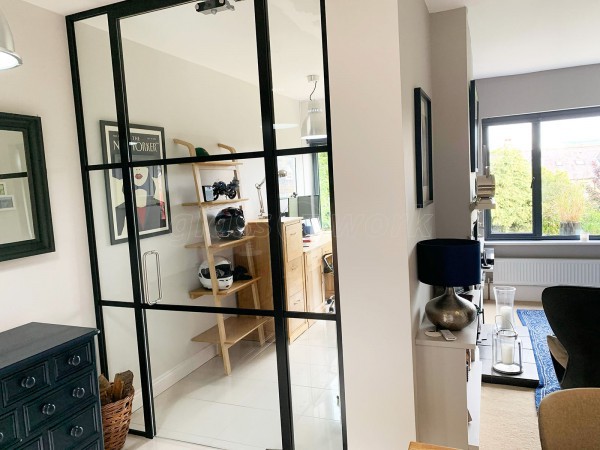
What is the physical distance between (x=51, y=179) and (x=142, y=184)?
0.54m

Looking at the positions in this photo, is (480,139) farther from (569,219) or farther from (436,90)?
(436,90)

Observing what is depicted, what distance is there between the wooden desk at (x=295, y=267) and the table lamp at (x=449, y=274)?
0.52 metres

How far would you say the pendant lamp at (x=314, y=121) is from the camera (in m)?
2.28

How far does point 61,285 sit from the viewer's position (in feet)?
8.99

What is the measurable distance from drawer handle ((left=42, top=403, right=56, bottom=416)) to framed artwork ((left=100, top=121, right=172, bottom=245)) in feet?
3.50

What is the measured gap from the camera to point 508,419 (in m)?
2.93

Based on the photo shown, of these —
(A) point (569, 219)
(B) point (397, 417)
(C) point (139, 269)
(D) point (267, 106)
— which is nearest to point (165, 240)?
(C) point (139, 269)

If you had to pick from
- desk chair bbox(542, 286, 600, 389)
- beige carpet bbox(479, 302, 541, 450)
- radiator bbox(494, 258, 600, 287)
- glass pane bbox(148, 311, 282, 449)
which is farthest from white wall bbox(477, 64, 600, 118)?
glass pane bbox(148, 311, 282, 449)

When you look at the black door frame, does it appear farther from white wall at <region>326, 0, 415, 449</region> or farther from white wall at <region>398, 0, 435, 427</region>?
white wall at <region>398, 0, 435, 427</region>

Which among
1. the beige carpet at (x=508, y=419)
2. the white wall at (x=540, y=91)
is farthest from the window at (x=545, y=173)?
the beige carpet at (x=508, y=419)

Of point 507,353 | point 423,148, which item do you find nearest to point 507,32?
point 423,148

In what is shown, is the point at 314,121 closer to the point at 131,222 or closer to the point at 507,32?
the point at 131,222

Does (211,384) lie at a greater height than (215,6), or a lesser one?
lesser

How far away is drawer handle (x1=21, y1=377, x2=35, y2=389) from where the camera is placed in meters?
1.97
